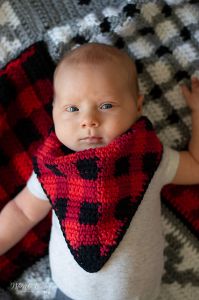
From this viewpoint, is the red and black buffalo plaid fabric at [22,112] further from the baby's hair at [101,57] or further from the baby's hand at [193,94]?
the baby's hand at [193,94]

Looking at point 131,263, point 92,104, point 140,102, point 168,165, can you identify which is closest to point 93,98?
point 92,104

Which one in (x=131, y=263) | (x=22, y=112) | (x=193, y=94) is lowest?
(x=131, y=263)

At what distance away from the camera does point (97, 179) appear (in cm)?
93

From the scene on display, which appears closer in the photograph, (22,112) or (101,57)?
(101,57)

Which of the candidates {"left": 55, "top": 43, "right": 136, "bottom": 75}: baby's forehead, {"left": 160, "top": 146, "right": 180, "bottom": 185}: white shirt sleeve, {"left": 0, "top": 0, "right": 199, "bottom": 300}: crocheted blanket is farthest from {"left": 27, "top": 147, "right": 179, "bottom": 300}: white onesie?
{"left": 55, "top": 43, "right": 136, "bottom": 75}: baby's forehead

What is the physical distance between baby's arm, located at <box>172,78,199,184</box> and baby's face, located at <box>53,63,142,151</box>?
17 cm

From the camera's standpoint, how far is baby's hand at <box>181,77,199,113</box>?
3.45 feet

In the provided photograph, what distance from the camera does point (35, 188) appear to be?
1.03 metres

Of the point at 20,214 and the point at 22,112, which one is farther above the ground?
the point at 22,112

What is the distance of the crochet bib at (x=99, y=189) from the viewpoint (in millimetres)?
927

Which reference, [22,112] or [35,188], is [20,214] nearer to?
[35,188]

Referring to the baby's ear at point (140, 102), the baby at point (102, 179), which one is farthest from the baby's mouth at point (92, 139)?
the baby's ear at point (140, 102)

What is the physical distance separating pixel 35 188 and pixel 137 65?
36cm

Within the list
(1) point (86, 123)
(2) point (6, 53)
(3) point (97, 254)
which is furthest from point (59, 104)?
(3) point (97, 254)
